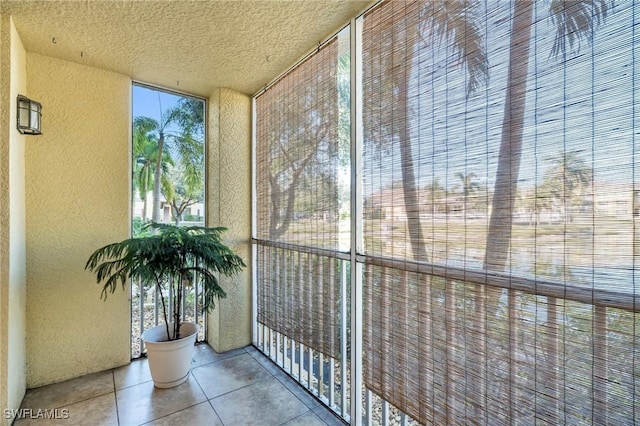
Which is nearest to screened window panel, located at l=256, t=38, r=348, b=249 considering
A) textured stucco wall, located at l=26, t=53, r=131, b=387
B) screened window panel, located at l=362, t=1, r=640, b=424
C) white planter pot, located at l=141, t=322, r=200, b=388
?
screened window panel, located at l=362, t=1, r=640, b=424

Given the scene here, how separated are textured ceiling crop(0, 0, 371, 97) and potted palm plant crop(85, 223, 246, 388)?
1.35 metres

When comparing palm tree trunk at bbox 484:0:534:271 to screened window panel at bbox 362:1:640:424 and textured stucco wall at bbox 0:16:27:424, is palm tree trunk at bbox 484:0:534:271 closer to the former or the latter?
screened window panel at bbox 362:1:640:424

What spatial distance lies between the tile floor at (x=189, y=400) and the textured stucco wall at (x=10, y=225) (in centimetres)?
28

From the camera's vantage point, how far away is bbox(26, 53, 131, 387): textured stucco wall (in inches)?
87.0

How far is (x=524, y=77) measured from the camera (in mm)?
1050

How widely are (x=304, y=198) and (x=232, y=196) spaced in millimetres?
1001

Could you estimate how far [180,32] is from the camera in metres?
1.94

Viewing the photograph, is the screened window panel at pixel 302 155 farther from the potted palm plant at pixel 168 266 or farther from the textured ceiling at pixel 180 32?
the potted palm plant at pixel 168 266

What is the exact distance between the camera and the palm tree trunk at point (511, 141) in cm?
105

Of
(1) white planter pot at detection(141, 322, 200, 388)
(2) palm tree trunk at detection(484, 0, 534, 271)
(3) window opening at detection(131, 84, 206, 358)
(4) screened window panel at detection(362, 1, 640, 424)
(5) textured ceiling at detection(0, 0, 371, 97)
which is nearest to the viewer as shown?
(4) screened window panel at detection(362, 1, 640, 424)

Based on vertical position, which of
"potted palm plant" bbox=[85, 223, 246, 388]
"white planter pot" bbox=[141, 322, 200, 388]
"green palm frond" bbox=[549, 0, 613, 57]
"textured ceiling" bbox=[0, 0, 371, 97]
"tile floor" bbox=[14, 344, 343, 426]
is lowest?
"tile floor" bbox=[14, 344, 343, 426]

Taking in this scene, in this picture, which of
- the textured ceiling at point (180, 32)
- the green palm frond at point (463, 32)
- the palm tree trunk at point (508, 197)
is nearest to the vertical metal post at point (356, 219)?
the textured ceiling at point (180, 32)

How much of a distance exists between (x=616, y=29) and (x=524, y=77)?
24 cm

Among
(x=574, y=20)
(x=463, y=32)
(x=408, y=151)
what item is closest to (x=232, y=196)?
(x=408, y=151)
